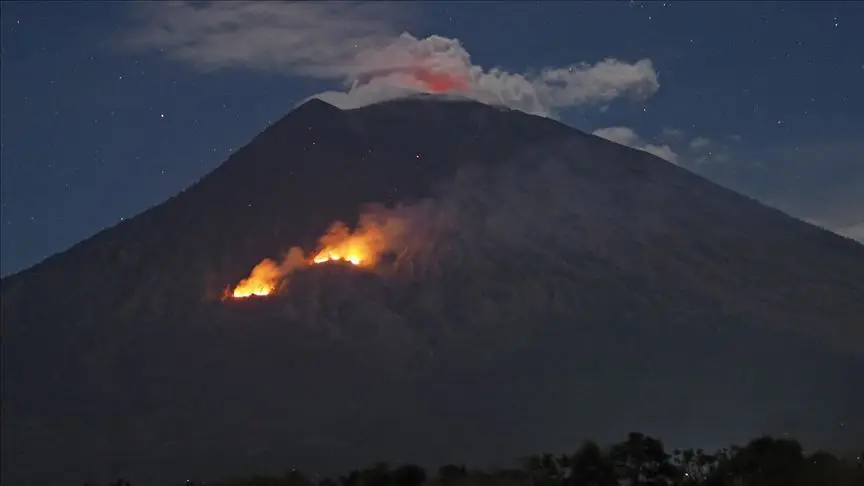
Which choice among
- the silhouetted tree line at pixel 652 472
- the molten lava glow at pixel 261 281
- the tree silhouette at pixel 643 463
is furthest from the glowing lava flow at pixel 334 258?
the tree silhouette at pixel 643 463

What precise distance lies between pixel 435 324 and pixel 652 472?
5771 centimetres

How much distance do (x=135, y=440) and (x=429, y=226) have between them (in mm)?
33253

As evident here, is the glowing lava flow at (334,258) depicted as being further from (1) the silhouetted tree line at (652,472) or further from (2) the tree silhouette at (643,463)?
(2) the tree silhouette at (643,463)

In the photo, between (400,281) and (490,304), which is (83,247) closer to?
(400,281)

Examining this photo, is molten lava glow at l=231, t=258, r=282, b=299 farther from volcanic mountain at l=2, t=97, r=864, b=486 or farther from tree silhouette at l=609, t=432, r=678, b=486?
tree silhouette at l=609, t=432, r=678, b=486

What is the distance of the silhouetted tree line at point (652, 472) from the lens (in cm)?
4056

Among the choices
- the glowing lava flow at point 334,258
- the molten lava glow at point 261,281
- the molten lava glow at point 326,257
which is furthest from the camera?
the glowing lava flow at point 334,258

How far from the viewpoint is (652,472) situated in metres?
46.6

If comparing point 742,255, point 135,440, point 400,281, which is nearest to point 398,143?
point 400,281

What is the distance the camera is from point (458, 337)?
10312 centimetres

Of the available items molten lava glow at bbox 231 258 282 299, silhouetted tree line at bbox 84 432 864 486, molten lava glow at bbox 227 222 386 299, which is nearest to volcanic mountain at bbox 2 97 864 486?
molten lava glow at bbox 227 222 386 299

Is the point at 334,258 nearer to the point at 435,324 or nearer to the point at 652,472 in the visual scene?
the point at 435,324

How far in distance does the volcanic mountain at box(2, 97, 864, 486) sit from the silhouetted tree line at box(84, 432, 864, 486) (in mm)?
31284

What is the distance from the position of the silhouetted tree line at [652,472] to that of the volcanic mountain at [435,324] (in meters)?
31.3
